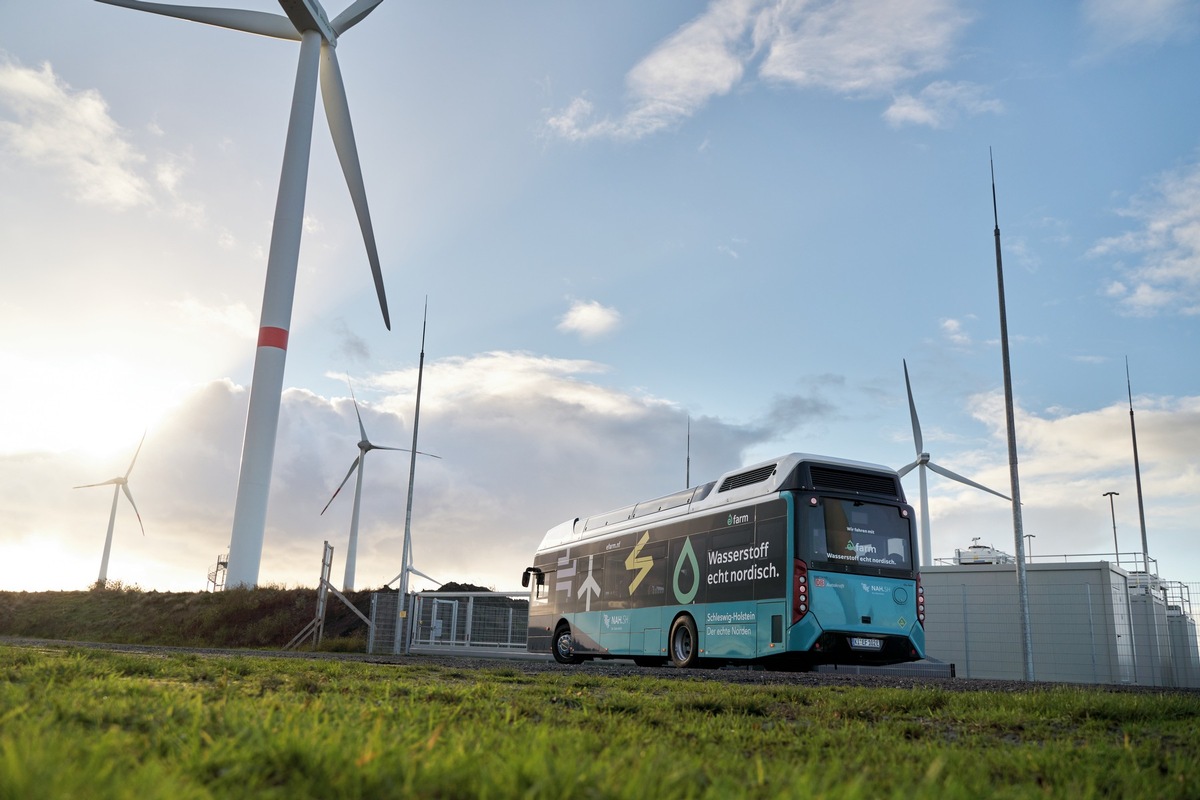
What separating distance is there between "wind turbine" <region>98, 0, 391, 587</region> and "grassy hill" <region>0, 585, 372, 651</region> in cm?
132

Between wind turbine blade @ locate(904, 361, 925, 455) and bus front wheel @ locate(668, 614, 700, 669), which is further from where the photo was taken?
wind turbine blade @ locate(904, 361, 925, 455)

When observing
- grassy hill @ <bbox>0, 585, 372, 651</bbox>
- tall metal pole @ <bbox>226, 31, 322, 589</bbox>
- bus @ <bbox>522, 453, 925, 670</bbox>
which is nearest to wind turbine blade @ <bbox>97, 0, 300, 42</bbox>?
tall metal pole @ <bbox>226, 31, 322, 589</bbox>

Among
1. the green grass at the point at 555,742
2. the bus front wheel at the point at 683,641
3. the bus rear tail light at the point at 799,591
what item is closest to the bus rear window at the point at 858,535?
the bus rear tail light at the point at 799,591

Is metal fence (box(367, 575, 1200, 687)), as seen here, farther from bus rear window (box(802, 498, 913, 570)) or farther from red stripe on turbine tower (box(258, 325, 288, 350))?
red stripe on turbine tower (box(258, 325, 288, 350))

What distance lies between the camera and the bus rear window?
15656mm

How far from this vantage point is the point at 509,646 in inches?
1188

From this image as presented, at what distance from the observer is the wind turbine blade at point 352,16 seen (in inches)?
1534

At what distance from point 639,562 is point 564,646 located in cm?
450

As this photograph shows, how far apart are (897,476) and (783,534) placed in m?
2.64

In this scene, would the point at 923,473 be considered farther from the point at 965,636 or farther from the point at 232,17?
the point at 232,17

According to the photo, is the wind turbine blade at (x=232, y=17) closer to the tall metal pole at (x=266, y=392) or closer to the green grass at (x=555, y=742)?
the tall metal pole at (x=266, y=392)

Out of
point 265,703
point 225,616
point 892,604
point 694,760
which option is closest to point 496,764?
point 694,760

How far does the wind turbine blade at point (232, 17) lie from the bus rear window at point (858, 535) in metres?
31.7

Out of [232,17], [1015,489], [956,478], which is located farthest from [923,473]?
[232,17]
